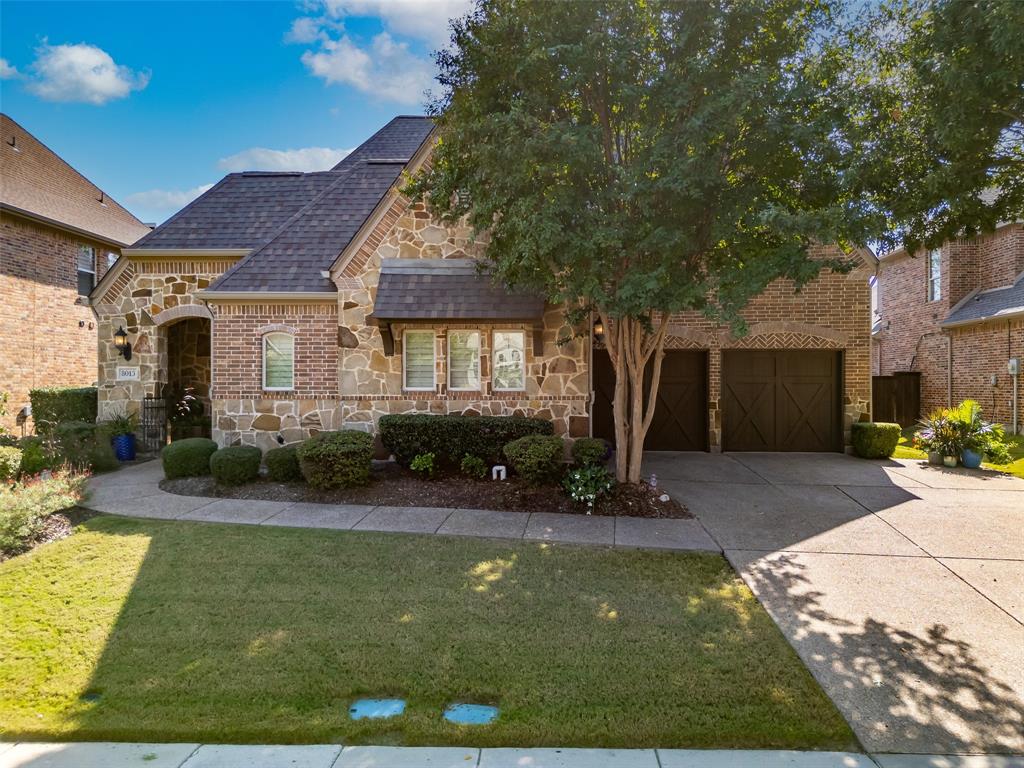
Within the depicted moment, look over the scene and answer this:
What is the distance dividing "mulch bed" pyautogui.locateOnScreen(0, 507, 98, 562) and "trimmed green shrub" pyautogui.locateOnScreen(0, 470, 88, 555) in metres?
0.04

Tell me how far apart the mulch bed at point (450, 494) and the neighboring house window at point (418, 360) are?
2.02 meters

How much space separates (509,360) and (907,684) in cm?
782

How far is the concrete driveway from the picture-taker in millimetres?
3396

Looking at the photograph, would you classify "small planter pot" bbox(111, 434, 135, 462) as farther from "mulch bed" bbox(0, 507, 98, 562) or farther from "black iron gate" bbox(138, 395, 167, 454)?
"mulch bed" bbox(0, 507, 98, 562)

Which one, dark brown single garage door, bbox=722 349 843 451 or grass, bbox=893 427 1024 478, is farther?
dark brown single garage door, bbox=722 349 843 451

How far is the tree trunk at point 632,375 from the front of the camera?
820 centimetres

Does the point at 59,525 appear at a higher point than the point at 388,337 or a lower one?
lower

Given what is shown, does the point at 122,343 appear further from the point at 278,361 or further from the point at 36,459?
the point at 278,361

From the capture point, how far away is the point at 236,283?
10.7m

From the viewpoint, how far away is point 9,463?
8.03 meters

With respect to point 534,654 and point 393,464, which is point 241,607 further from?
point 393,464

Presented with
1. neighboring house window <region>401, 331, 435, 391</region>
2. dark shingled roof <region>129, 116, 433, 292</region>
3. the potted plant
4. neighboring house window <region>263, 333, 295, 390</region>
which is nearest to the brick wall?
dark shingled roof <region>129, 116, 433, 292</region>

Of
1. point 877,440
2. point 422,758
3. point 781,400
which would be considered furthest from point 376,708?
point 877,440

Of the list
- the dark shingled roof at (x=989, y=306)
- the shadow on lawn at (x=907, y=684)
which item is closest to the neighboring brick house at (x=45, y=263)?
the shadow on lawn at (x=907, y=684)
